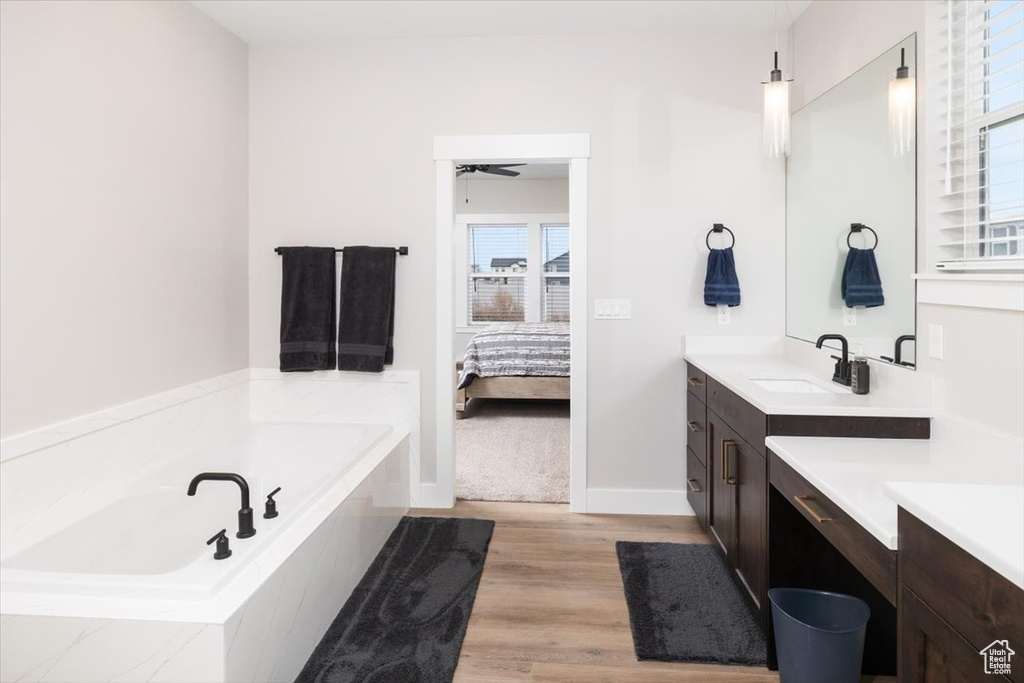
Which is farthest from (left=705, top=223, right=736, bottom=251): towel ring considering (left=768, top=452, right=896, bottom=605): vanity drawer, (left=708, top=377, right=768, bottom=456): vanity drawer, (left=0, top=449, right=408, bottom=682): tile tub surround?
(left=0, top=449, right=408, bottom=682): tile tub surround

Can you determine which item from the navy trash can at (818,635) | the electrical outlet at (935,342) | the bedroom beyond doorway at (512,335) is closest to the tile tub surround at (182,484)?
the bedroom beyond doorway at (512,335)

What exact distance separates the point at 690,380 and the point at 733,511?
95 cm

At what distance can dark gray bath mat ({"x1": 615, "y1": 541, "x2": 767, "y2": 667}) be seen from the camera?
2102 mm

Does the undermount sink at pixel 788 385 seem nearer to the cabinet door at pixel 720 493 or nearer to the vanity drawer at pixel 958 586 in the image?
the cabinet door at pixel 720 493

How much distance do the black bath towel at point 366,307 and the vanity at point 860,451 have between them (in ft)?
5.45

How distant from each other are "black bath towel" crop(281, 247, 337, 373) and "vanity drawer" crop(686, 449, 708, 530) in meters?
2.06

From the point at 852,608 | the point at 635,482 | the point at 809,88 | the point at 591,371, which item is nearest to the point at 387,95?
the point at 591,371

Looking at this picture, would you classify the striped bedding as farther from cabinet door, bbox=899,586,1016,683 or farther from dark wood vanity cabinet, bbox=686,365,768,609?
cabinet door, bbox=899,586,1016,683

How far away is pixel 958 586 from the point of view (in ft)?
3.30

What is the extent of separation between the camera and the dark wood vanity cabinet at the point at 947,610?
90 cm

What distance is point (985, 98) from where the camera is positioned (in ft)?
5.89

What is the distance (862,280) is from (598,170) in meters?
1.43

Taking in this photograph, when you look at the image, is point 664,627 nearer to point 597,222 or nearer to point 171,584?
point 171,584

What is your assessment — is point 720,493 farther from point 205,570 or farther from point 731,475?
point 205,570
